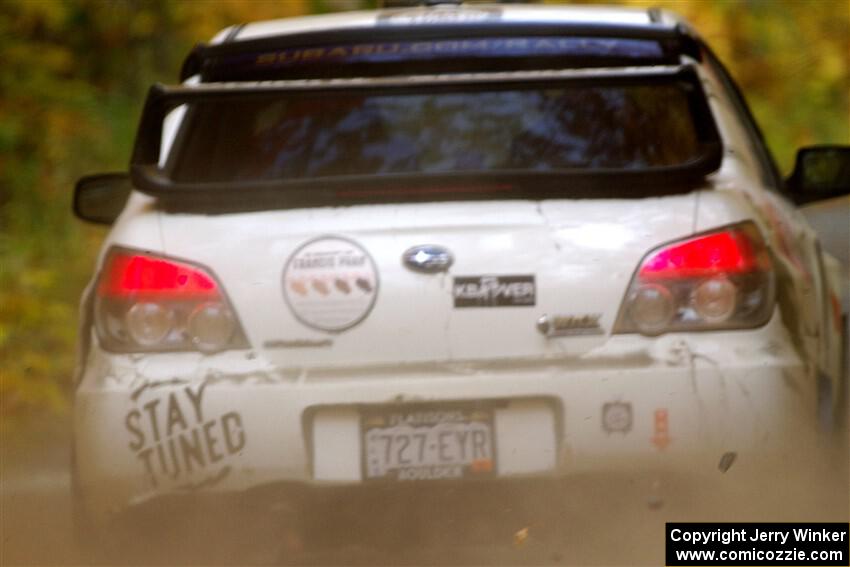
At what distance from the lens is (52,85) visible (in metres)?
8.79

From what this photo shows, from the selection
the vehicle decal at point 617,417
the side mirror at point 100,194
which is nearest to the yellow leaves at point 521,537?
the vehicle decal at point 617,417

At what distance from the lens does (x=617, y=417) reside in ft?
11.4

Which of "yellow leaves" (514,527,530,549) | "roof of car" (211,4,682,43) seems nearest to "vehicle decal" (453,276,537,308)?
"yellow leaves" (514,527,530,549)

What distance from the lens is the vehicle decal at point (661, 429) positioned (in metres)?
3.48

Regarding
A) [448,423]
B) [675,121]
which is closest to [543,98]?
[675,121]

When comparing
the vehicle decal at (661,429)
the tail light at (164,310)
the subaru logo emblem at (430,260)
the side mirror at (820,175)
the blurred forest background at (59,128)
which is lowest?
the blurred forest background at (59,128)

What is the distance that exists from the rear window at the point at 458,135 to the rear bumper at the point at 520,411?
65 cm

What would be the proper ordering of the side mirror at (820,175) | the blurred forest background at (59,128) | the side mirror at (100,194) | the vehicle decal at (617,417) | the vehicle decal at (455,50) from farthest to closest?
the blurred forest background at (59,128) < the side mirror at (820,175) < the side mirror at (100,194) < the vehicle decal at (455,50) < the vehicle decal at (617,417)

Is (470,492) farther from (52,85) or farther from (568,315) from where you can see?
(52,85)

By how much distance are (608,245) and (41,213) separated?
6.10 metres

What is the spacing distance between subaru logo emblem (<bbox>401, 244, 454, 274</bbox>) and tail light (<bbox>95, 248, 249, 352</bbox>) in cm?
45

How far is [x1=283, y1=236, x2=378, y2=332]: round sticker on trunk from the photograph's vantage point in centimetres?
353

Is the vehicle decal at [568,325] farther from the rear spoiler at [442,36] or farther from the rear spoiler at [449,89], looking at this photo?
the rear spoiler at [442,36]
